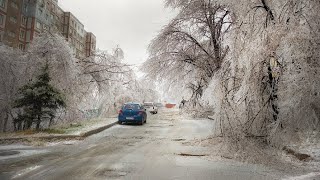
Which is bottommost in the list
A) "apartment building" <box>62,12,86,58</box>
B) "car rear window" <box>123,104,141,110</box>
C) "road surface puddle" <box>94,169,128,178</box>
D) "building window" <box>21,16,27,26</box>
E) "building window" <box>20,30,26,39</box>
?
"road surface puddle" <box>94,169,128,178</box>

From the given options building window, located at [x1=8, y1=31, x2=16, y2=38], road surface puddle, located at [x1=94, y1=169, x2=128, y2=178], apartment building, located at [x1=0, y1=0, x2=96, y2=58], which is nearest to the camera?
road surface puddle, located at [x1=94, y1=169, x2=128, y2=178]

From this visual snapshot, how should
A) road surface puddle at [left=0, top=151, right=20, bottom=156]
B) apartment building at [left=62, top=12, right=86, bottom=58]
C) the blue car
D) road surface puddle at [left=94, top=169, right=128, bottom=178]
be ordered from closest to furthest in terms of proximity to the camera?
road surface puddle at [left=94, top=169, right=128, bottom=178]
road surface puddle at [left=0, top=151, right=20, bottom=156]
the blue car
apartment building at [left=62, top=12, right=86, bottom=58]

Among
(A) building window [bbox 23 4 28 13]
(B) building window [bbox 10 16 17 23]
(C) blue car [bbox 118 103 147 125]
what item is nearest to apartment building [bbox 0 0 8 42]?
(B) building window [bbox 10 16 17 23]

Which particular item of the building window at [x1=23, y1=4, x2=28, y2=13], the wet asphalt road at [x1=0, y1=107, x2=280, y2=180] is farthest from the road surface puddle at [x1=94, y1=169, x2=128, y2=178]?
the building window at [x1=23, y1=4, x2=28, y2=13]

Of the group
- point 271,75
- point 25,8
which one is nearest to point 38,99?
point 271,75

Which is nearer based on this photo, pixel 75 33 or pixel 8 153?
pixel 8 153

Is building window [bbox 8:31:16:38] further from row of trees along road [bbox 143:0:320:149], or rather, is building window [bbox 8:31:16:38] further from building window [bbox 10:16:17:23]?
row of trees along road [bbox 143:0:320:149]

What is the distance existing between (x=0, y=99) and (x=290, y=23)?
668 inches

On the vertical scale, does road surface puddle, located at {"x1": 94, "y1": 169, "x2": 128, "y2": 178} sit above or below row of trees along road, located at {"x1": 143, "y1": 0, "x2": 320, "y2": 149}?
below

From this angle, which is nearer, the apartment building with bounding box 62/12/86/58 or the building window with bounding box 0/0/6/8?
the building window with bounding box 0/0/6/8

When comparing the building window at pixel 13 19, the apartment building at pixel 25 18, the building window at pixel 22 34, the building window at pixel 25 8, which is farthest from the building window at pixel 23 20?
the building window at pixel 13 19

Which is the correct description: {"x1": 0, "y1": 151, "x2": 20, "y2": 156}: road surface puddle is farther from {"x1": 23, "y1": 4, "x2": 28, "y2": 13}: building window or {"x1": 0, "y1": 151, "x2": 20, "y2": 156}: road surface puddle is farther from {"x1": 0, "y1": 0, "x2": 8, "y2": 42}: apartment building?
{"x1": 23, "y1": 4, "x2": 28, "y2": 13}: building window

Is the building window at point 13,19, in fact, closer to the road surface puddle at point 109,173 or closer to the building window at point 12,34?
the building window at point 12,34

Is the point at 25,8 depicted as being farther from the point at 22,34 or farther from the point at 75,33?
the point at 75,33
